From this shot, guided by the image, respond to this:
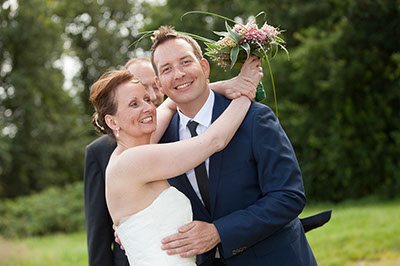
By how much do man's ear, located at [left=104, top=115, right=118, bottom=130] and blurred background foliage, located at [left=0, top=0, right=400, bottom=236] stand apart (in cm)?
753

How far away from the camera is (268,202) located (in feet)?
8.86

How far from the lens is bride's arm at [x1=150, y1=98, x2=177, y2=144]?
3.39 metres

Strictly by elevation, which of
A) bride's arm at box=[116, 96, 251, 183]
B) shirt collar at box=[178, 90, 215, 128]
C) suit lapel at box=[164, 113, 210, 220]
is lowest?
suit lapel at box=[164, 113, 210, 220]

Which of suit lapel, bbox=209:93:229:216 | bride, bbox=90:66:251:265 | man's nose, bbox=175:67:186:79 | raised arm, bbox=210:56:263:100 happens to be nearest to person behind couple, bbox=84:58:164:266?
bride, bbox=90:66:251:265

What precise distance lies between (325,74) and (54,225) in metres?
11.1

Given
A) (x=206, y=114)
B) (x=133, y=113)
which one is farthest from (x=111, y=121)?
(x=206, y=114)

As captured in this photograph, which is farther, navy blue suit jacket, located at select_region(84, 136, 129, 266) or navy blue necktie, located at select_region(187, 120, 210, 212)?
navy blue suit jacket, located at select_region(84, 136, 129, 266)

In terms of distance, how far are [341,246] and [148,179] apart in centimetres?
607

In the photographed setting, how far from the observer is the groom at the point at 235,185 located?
8.84 feet

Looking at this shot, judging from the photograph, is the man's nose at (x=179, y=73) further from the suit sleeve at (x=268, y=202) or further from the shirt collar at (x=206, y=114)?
the suit sleeve at (x=268, y=202)

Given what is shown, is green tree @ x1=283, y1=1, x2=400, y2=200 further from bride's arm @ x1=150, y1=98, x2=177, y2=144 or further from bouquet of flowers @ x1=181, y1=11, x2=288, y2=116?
bouquet of flowers @ x1=181, y1=11, x2=288, y2=116

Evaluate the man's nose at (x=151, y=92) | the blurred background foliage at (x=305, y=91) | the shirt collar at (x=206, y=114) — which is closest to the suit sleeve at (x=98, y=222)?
the man's nose at (x=151, y=92)

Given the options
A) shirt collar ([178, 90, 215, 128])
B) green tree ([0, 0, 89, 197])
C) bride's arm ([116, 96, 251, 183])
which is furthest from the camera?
green tree ([0, 0, 89, 197])

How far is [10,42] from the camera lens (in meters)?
24.3
